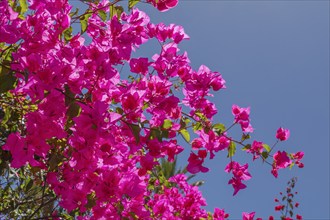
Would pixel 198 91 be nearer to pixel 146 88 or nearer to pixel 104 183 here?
pixel 146 88

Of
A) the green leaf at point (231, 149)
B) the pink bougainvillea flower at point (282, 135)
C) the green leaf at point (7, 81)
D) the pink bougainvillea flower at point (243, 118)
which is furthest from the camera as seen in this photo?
the pink bougainvillea flower at point (282, 135)

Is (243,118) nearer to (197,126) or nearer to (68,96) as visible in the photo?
(197,126)

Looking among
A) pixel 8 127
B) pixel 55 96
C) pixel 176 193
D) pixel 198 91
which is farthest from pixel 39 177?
pixel 55 96

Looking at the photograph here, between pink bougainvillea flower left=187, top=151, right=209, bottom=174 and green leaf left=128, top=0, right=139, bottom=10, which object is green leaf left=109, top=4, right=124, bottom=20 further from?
pink bougainvillea flower left=187, top=151, right=209, bottom=174

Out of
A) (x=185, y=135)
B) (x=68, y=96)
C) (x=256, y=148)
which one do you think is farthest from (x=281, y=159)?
(x=68, y=96)

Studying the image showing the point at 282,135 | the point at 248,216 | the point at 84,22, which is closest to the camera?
the point at 84,22

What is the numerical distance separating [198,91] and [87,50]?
97 cm

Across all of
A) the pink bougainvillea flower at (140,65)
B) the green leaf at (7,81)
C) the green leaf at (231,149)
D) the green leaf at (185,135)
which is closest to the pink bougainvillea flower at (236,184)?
the green leaf at (231,149)

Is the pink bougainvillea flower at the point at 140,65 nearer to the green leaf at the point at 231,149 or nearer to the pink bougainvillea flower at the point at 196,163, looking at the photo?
the pink bougainvillea flower at the point at 196,163

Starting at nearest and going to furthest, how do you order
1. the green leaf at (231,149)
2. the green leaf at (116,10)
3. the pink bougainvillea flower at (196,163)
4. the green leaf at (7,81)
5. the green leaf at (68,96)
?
the green leaf at (7,81) < the green leaf at (68,96) < the green leaf at (116,10) < the pink bougainvillea flower at (196,163) < the green leaf at (231,149)

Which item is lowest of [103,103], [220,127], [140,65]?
[103,103]

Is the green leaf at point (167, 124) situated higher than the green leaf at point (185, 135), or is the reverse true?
the green leaf at point (185, 135)

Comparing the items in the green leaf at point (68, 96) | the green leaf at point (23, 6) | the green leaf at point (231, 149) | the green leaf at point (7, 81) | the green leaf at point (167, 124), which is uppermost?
the green leaf at point (23, 6)

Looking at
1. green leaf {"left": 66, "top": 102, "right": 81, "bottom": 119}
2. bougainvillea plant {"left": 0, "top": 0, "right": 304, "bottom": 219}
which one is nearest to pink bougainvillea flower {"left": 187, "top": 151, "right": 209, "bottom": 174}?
bougainvillea plant {"left": 0, "top": 0, "right": 304, "bottom": 219}
